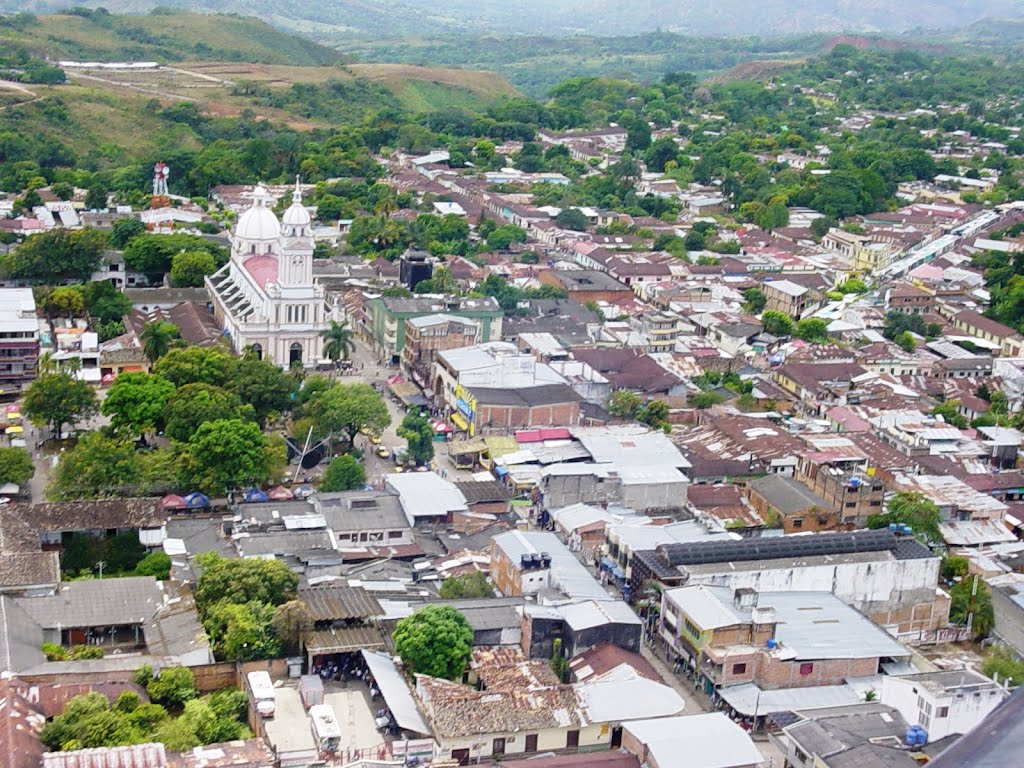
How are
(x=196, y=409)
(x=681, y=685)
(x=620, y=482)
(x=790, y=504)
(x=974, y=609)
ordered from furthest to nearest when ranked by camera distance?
(x=196, y=409), (x=620, y=482), (x=790, y=504), (x=974, y=609), (x=681, y=685)

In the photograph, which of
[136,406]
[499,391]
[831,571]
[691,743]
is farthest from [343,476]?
[691,743]

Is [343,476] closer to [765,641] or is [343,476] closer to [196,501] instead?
[196,501]

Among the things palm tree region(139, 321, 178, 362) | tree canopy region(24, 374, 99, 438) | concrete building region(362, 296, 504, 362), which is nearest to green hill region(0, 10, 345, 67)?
Answer: concrete building region(362, 296, 504, 362)

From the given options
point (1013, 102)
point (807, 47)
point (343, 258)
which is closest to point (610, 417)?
point (343, 258)

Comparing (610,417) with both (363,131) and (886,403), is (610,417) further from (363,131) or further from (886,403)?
(363,131)

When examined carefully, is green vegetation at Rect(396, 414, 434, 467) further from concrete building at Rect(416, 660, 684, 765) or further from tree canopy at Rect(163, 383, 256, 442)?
concrete building at Rect(416, 660, 684, 765)

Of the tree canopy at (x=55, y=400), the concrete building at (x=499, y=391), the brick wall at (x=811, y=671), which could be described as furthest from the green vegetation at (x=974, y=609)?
the tree canopy at (x=55, y=400)

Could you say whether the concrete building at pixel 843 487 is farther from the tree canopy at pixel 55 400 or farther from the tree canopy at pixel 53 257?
the tree canopy at pixel 53 257
